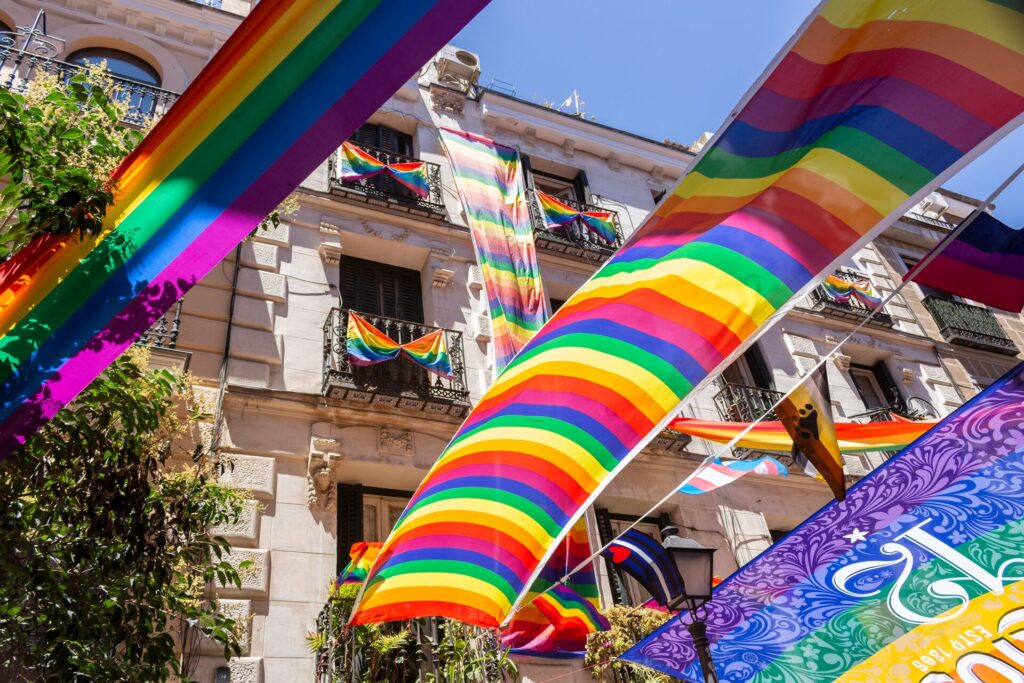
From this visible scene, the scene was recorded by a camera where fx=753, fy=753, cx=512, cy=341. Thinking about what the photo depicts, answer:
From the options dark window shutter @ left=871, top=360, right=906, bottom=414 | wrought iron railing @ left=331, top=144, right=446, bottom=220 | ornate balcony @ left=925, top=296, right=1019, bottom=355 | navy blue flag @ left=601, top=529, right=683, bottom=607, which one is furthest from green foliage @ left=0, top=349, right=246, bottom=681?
ornate balcony @ left=925, top=296, right=1019, bottom=355

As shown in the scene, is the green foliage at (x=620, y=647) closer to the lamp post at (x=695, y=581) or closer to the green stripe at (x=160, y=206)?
the lamp post at (x=695, y=581)

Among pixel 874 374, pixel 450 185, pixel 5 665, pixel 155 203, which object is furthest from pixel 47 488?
pixel 874 374

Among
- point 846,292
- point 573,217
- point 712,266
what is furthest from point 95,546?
point 846,292

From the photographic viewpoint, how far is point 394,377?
10.5 metres

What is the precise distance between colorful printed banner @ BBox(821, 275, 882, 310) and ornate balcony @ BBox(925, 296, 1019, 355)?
7.00 ft

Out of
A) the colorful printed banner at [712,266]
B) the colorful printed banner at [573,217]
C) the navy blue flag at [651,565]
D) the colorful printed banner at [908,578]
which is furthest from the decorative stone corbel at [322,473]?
the colorful printed banner at [573,217]

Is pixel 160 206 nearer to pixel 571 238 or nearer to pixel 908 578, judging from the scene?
pixel 908 578

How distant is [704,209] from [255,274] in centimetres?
789

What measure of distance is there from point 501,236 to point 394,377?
2882mm

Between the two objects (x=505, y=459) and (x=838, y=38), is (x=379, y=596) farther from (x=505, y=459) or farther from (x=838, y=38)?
(x=838, y=38)

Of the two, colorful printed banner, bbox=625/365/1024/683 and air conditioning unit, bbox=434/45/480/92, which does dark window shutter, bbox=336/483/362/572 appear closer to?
colorful printed banner, bbox=625/365/1024/683

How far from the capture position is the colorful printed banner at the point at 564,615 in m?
7.08

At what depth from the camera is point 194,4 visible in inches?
532

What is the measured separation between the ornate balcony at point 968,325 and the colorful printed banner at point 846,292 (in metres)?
2.13
